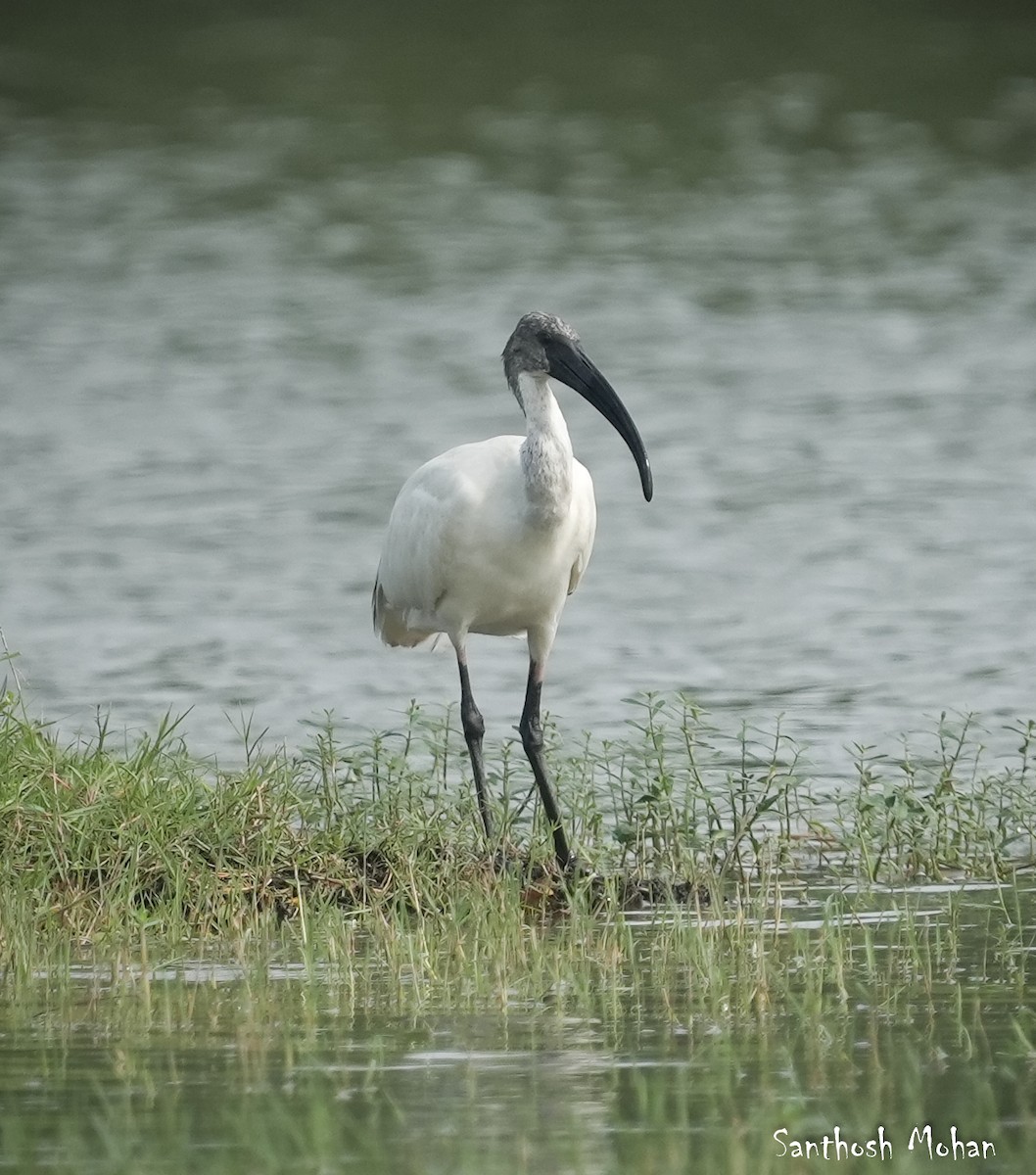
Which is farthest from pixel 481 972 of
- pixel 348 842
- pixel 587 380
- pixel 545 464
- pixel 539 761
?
pixel 587 380

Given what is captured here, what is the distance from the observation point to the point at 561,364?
25.5ft

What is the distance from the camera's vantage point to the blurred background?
437 inches

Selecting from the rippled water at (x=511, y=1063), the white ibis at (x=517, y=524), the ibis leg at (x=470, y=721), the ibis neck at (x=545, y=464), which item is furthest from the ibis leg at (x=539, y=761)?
the rippled water at (x=511, y=1063)

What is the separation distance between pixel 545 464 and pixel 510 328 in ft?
40.4

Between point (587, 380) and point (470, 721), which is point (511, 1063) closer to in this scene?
point (470, 721)

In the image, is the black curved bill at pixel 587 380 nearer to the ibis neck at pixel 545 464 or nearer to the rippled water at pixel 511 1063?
the ibis neck at pixel 545 464

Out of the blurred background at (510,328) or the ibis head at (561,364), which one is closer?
the ibis head at (561,364)

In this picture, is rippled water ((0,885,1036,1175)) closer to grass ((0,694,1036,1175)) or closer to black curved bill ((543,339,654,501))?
grass ((0,694,1036,1175))

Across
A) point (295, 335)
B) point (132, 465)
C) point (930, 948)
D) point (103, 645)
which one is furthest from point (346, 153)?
point (930, 948)

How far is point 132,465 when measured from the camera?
625 inches

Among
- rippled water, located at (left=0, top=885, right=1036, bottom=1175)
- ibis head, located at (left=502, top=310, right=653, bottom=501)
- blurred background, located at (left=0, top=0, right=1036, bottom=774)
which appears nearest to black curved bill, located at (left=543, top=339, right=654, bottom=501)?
ibis head, located at (left=502, top=310, right=653, bottom=501)

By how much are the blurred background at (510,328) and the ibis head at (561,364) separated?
1712 millimetres

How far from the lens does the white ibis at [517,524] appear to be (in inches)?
298

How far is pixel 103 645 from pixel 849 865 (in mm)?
5069
